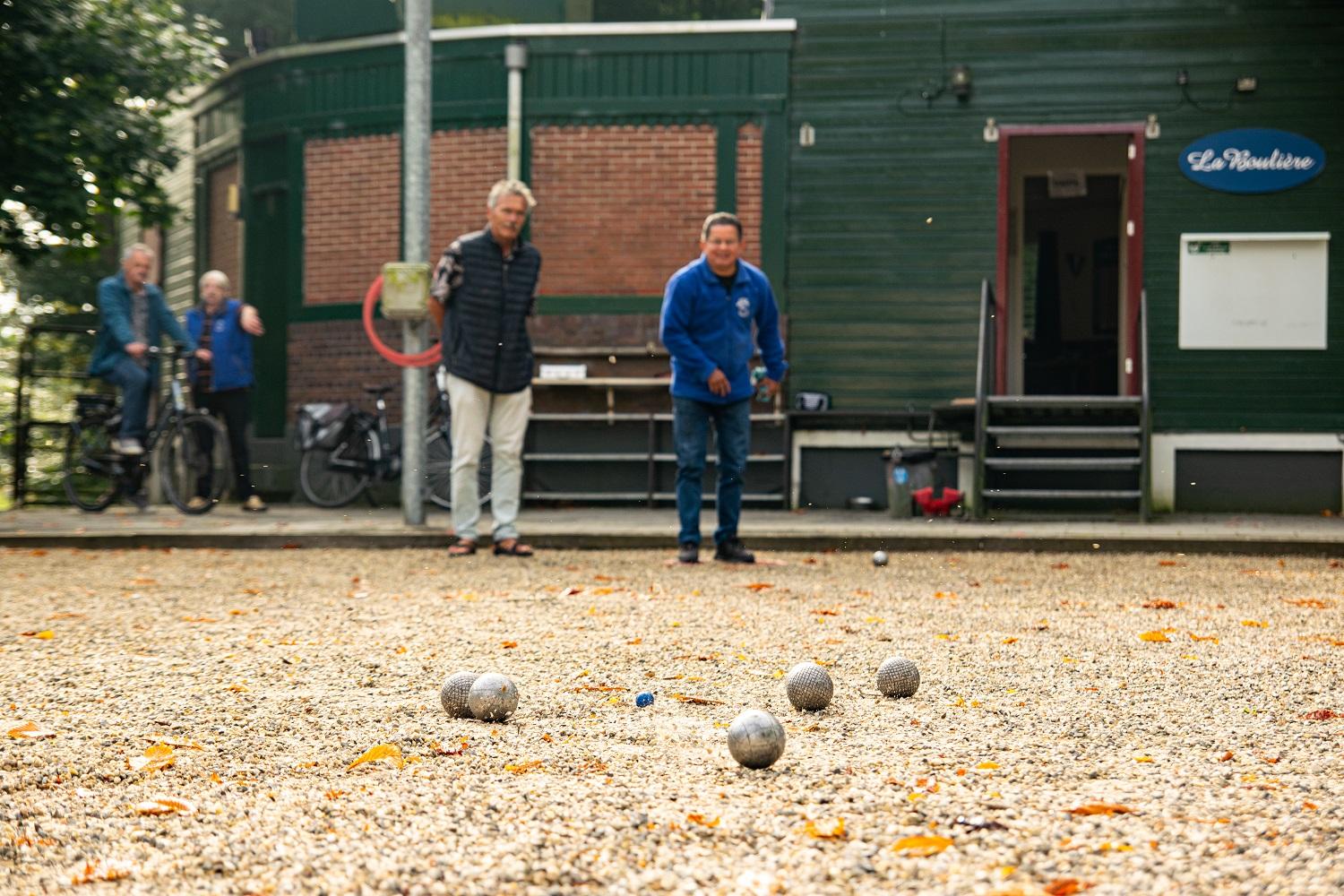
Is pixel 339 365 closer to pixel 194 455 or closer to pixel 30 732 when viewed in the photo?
pixel 194 455

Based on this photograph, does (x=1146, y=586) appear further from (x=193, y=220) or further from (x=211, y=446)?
(x=193, y=220)

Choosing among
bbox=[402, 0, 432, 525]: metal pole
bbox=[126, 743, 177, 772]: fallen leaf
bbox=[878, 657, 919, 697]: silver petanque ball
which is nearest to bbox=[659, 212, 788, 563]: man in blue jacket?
bbox=[402, 0, 432, 525]: metal pole

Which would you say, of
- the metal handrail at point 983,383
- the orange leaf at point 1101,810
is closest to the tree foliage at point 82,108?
the metal handrail at point 983,383

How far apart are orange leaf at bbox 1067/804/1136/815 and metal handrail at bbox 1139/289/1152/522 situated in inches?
354

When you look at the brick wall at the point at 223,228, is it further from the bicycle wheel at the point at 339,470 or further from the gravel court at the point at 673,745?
the gravel court at the point at 673,745

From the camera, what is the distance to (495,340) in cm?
955

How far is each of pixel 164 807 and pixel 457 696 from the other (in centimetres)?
112

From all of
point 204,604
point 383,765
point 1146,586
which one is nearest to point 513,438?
point 204,604

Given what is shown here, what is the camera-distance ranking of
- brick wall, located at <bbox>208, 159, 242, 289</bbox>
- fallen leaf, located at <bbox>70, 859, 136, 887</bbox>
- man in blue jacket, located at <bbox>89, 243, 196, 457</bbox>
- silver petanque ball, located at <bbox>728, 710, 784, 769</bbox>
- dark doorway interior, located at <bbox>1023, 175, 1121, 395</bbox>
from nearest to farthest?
fallen leaf, located at <bbox>70, 859, 136, 887</bbox>
silver petanque ball, located at <bbox>728, 710, 784, 769</bbox>
man in blue jacket, located at <bbox>89, 243, 196, 457</bbox>
brick wall, located at <bbox>208, 159, 242, 289</bbox>
dark doorway interior, located at <bbox>1023, 175, 1121, 395</bbox>

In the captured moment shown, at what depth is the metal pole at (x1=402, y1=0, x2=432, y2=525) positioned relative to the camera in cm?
1096

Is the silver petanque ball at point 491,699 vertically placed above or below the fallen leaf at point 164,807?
above

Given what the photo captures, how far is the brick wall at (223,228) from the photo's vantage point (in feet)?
54.7

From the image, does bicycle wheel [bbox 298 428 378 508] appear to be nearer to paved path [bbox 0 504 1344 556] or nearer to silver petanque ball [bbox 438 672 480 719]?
paved path [bbox 0 504 1344 556]

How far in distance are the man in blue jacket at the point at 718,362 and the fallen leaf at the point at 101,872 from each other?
248 inches
